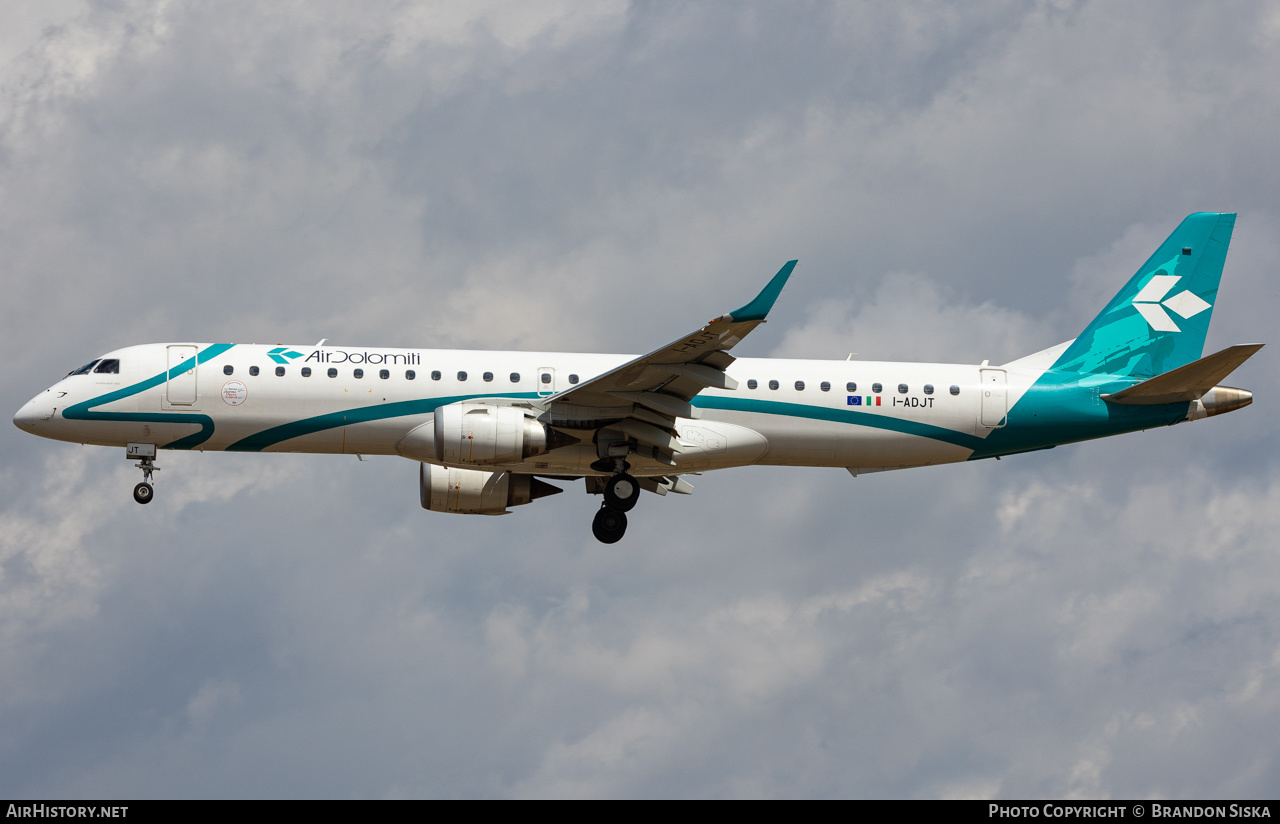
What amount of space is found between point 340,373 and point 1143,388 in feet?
67.2

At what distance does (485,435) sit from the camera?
113ft

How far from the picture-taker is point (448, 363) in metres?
36.2

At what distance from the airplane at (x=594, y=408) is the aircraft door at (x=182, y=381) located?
0.03m

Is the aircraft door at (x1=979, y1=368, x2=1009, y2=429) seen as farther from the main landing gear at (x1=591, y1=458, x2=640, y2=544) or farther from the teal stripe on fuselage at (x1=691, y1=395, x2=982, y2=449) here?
the main landing gear at (x1=591, y1=458, x2=640, y2=544)

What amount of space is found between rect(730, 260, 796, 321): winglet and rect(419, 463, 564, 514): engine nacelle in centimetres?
1065

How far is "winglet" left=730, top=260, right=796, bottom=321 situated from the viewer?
3003cm

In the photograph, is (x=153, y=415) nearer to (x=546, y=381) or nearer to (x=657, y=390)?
(x=546, y=381)

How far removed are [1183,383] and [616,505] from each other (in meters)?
14.8

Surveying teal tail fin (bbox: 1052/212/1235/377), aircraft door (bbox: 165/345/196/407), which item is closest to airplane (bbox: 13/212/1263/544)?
aircraft door (bbox: 165/345/196/407)

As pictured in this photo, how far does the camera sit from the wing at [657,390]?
107 ft

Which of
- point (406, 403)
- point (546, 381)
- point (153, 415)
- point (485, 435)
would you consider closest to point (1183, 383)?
point (546, 381)

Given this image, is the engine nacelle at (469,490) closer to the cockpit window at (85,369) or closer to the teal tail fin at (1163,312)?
the cockpit window at (85,369)
